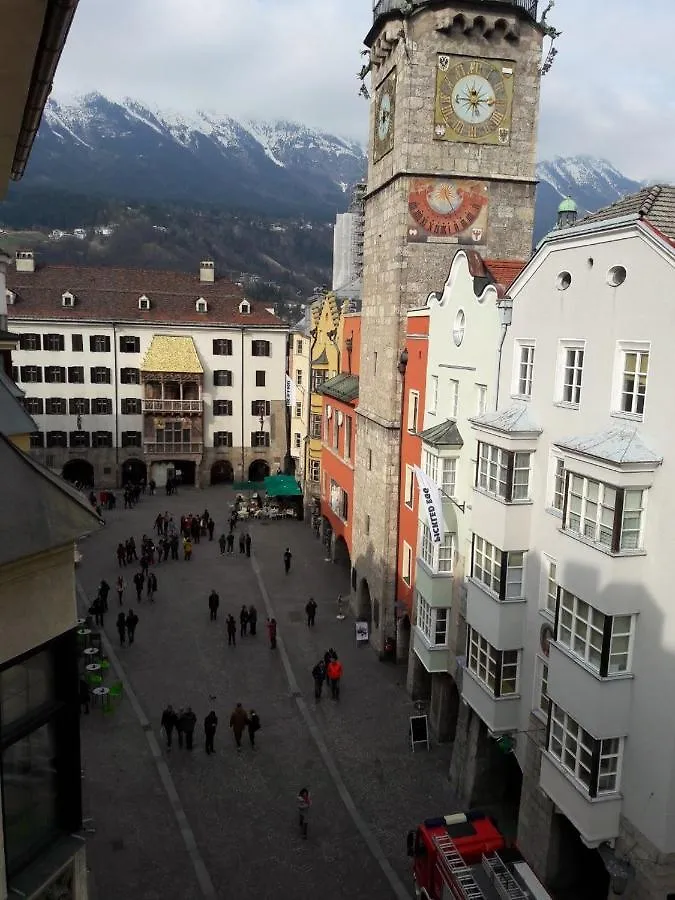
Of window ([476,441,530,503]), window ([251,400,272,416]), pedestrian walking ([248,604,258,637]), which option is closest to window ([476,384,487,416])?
window ([476,441,530,503])

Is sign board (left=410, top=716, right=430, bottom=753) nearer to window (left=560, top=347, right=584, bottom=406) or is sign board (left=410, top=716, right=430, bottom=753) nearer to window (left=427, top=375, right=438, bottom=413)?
window (left=427, top=375, right=438, bottom=413)

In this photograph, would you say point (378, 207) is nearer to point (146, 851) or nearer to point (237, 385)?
point (146, 851)

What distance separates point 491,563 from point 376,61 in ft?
71.4

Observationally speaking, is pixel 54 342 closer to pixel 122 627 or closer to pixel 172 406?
pixel 172 406

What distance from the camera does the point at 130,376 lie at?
58.6 metres

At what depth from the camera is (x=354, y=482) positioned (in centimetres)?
3653

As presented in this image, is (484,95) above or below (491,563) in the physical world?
above

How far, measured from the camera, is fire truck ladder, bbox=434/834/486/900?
14.6 metres

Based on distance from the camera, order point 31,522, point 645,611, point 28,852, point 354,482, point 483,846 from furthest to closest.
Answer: point 354,482, point 483,846, point 645,611, point 28,852, point 31,522

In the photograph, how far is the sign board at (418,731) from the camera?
23.7 meters

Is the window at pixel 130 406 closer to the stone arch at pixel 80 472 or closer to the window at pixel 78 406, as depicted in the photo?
the window at pixel 78 406

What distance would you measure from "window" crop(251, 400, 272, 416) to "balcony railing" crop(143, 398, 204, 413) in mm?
4396

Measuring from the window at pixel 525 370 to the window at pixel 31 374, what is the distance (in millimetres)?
46757

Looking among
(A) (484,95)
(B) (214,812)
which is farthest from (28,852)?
(A) (484,95)
